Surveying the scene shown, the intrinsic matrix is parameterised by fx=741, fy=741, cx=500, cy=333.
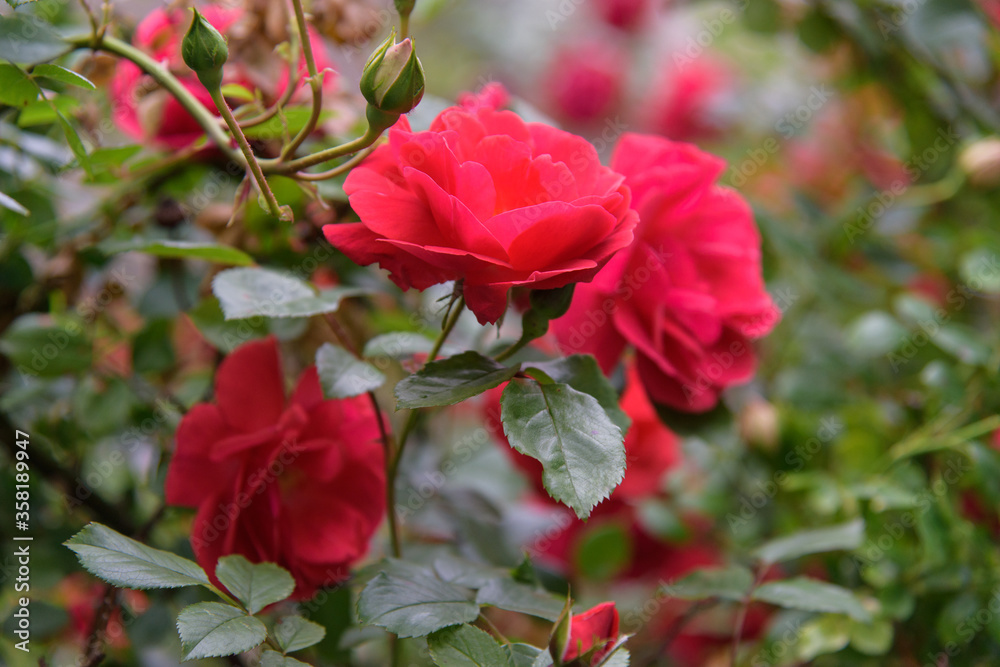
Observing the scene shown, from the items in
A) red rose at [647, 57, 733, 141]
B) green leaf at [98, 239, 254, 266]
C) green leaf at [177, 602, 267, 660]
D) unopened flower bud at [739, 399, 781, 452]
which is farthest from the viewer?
red rose at [647, 57, 733, 141]

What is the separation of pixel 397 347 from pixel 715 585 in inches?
9.6

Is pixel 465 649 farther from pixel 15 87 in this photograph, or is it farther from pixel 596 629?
pixel 15 87

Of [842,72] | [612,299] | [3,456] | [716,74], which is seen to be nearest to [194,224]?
[3,456]

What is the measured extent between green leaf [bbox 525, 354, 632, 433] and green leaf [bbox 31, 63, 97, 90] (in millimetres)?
251

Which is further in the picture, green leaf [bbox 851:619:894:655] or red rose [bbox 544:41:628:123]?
red rose [bbox 544:41:628:123]

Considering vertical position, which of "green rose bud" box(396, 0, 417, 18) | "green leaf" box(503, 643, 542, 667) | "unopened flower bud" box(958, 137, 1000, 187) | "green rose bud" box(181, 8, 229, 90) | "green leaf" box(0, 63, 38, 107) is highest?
"unopened flower bud" box(958, 137, 1000, 187)

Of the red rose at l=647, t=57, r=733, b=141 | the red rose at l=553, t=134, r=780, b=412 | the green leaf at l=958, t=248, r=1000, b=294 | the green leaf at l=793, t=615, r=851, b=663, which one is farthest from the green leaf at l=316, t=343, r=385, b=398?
the red rose at l=647, t=57, r=733, b=141

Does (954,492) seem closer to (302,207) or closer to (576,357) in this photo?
(576,357)

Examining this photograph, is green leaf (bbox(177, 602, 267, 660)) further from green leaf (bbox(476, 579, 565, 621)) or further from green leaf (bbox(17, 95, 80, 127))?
green leaf (bbox(17, 95, 80, 127))

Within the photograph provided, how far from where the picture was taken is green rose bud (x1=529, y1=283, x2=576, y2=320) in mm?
340

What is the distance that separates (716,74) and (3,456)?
113 centimetres

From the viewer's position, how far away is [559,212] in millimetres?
296

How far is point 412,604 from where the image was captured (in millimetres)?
335

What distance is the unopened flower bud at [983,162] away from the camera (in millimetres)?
680
